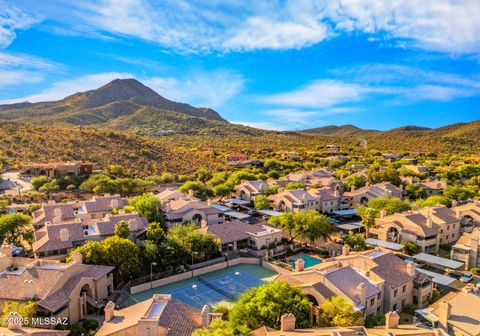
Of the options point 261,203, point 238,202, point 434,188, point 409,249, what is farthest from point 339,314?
point 434,188

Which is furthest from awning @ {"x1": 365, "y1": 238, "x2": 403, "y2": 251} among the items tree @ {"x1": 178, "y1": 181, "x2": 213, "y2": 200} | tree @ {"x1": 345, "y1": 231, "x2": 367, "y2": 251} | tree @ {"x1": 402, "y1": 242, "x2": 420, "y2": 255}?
tree @ {"x1": 178, "y1": 181, "x2": 213, "y2": 200}

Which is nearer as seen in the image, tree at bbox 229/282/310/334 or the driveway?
tree at bbox 229/282/310/334

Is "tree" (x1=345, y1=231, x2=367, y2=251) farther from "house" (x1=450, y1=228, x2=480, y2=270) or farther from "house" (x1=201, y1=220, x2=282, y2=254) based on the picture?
"house" (x1=450, y1=228, x2=480, y2=270)

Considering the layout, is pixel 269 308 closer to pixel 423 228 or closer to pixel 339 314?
pixel 339 314

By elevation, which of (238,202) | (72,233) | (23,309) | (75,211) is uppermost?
(75,211)

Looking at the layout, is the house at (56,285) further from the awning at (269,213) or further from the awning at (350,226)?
the awning at (350,226)

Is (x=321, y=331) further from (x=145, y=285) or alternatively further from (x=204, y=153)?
(x=204, y=153)
